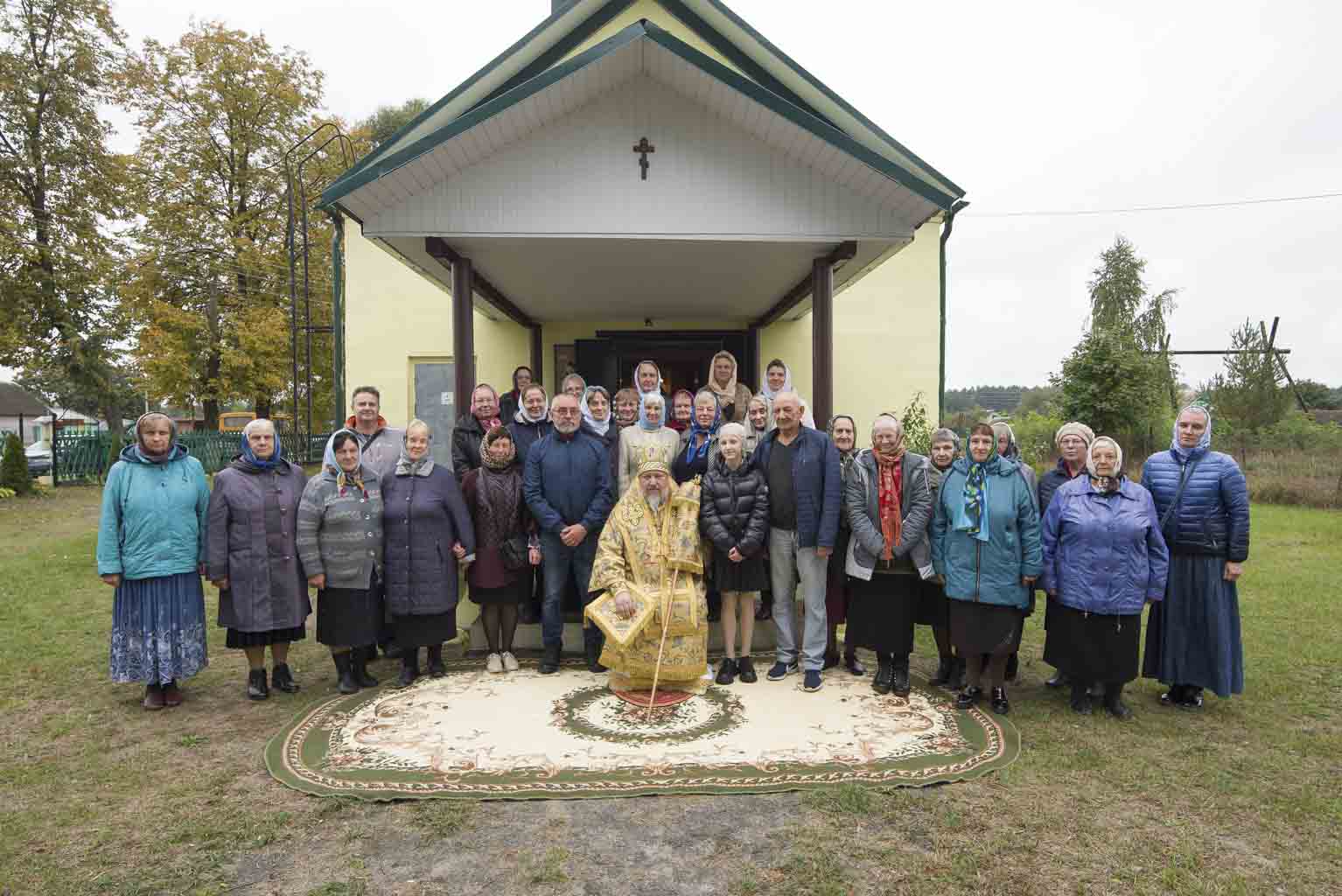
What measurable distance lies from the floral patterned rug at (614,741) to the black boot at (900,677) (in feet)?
0.30

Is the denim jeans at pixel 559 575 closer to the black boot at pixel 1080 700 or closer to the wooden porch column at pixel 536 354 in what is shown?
the black boot at pixel 1080 700

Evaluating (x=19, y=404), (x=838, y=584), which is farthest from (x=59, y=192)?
(x=19, y=404)

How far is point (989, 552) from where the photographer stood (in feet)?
15.2

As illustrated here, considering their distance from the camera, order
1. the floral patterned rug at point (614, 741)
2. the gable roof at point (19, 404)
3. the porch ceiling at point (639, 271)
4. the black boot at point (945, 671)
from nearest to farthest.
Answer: the floral patterned rug at point (614, 741) < the black boot at point (945, 671) < the porch ceiling at point (639, 271) < the gable roof at point (19, 404)

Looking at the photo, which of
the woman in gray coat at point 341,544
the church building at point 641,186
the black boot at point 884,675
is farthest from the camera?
the church building at point 641,186

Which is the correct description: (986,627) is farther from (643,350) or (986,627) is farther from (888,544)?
(643,350)

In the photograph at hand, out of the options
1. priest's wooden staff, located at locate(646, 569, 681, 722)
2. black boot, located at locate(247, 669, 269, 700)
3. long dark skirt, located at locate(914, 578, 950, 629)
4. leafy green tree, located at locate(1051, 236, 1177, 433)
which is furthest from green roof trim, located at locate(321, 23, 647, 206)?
leafy green tree, located at locate(1051, 236, 1177, 433)

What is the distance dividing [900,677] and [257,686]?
13.4 ft

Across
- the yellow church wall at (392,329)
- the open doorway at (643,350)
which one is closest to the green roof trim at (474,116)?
the open doorway at (643,350)

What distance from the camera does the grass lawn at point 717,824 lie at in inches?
118

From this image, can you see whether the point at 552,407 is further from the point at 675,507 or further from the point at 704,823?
the point at 704,823

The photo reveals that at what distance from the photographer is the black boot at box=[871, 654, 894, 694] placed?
5031 mm

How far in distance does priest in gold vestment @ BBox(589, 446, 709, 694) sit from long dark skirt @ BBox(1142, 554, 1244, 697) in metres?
2.79

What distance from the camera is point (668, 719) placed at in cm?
458
